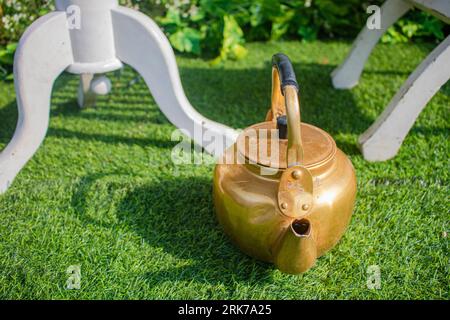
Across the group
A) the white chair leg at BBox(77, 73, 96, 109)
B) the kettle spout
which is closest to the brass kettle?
the kettle spout

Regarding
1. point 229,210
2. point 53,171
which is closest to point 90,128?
point 53,171

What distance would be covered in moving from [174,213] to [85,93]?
0.83 meters

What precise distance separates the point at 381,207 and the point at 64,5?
46.2 inches

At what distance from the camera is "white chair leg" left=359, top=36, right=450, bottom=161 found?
1.50 meters

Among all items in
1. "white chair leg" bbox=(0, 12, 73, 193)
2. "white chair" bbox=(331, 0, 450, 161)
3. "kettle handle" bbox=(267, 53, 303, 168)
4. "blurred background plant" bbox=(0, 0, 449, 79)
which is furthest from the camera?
"blurred background plant" bbox=(0, 0, 449, 79)

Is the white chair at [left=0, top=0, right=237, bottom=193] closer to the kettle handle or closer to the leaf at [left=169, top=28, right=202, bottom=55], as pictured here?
the kettle handle

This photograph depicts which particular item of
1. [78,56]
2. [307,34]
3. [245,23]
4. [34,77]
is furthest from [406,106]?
[245,23]

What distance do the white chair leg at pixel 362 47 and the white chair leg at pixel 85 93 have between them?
3.81 feet

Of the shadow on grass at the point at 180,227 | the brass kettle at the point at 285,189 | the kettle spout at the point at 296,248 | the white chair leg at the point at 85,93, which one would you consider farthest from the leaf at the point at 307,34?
the kettle spout at the point at 296,248

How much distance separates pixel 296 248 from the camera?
0.99 meters

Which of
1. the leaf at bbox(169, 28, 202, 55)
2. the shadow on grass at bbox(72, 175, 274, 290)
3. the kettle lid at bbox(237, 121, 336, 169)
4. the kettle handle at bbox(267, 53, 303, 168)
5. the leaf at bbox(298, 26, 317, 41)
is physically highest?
the kettle handle at bbox(267, 53, 303, 168)

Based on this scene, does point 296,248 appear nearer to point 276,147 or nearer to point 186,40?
point 276,147

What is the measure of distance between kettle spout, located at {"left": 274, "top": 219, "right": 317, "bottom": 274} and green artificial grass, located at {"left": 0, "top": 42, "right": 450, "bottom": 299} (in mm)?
170

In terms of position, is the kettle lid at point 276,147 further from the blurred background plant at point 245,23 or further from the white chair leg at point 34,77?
the blurred background plant at point 245,23
